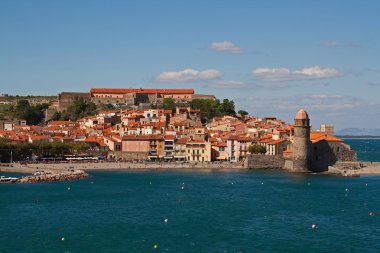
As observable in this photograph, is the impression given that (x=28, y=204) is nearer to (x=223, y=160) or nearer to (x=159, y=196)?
(x=159, y=196)

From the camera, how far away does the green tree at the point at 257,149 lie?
71750 mm

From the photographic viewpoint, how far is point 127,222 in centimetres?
3388

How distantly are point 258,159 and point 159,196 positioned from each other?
85.4 ft

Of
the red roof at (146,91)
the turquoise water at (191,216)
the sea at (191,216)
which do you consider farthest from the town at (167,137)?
the turquoise water at (191,216)

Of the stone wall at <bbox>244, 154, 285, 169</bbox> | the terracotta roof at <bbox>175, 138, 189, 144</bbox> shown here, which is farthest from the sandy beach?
the terracotta roof at <bbox>175, 138, 189, 144</bbox>

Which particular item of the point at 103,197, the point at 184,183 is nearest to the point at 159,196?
the point at 103,197

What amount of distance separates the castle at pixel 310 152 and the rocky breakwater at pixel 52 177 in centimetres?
2030

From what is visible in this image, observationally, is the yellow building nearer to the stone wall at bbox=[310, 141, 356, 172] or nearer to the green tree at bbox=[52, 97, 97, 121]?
the stone wall at bbox=[310, 141, 356, 172]

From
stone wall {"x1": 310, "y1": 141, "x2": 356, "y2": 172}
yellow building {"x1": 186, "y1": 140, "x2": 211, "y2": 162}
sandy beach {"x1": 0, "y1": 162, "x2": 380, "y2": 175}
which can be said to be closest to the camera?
sandy beach {"x1": 0, "y1": 162, "x2": 380, "y2": 175}

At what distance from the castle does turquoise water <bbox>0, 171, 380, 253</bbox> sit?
745 cm

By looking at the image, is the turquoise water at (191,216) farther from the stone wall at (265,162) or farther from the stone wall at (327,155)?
the stone wall at (265,162)

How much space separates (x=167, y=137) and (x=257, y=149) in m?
11.0

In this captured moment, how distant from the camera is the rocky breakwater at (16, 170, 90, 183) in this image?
5412 cm

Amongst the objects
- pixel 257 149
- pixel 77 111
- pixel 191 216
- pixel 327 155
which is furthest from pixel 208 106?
pixel 191 216
